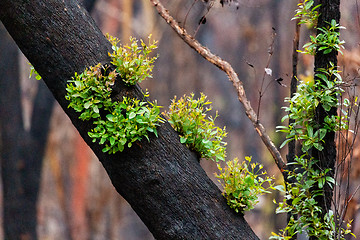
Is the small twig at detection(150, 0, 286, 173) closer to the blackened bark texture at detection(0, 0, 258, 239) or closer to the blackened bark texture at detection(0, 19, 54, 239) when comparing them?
the blackened bark texture at detection(0, 0, 258, 239)

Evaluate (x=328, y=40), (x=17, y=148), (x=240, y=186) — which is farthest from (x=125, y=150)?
(x=17, y=148)

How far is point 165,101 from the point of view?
13070 millimetres

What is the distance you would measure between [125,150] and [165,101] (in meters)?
11.0

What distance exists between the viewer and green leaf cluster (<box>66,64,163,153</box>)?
1.99 m

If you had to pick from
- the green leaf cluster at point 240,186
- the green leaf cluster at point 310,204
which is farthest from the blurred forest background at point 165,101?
the green leaf cluster at point 240,186

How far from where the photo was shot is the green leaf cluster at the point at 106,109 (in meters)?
1.99

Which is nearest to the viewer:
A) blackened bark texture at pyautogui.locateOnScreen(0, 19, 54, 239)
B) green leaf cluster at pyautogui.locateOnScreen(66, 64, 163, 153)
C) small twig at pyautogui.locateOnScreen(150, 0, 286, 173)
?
green leaf cluster at pyautogui.locateOnScreen(66, 64, 163, 153)

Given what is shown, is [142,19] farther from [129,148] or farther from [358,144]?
[129,148]

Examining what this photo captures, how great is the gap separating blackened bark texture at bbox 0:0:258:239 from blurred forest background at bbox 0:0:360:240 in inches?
316

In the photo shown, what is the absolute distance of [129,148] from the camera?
6.71ft

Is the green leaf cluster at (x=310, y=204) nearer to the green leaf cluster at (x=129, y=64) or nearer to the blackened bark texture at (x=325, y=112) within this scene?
the blackened bark texture at (x=325, y=112)

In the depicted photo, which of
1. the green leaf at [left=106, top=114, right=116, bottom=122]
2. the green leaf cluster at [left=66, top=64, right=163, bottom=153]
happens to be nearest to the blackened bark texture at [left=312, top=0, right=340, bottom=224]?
the green leaf cluster at [left=66, top=64, right=163, bottom=153]

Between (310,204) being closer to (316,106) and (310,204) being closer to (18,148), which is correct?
(316,106)

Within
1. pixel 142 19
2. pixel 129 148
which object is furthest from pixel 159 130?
pixel 142 19
